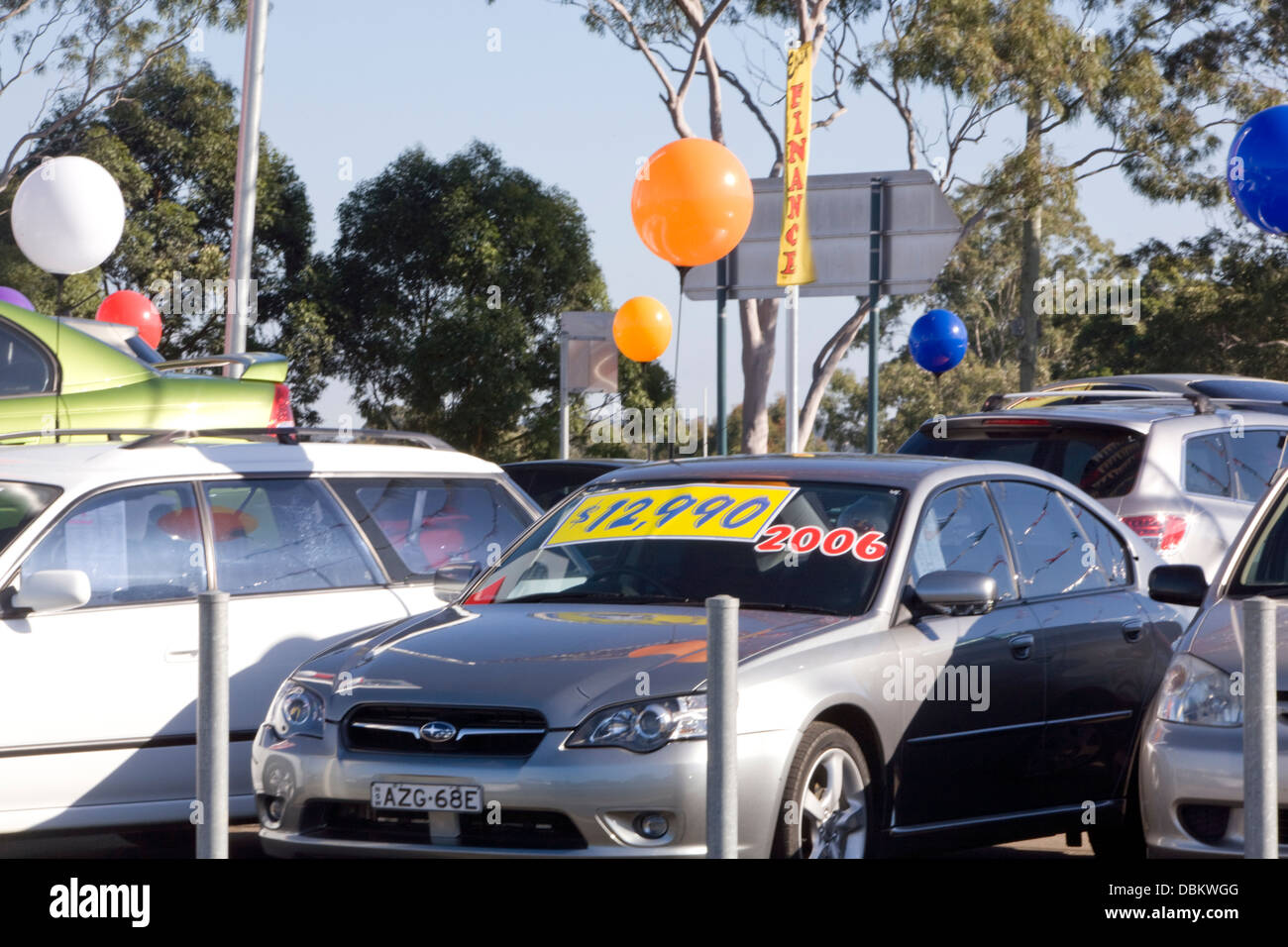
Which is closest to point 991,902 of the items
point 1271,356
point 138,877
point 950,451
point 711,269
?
point 138,877

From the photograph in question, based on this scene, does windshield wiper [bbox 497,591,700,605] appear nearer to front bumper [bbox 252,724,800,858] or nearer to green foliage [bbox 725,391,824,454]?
front bumper [bbox 252,724,800,858]

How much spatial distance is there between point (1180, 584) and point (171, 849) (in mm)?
3754

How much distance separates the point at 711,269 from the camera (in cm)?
1808

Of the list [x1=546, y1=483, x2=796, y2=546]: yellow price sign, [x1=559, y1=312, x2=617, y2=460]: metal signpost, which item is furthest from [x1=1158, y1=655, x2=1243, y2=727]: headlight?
[x1=559, y1=312, x2=617, y2=460]: metal signpost

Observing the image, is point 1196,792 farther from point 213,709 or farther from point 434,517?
point 434,517

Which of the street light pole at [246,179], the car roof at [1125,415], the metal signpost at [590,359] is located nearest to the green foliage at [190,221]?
the metal signpost at [590,359]

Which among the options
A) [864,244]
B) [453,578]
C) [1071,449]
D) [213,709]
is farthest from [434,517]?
[864,244]

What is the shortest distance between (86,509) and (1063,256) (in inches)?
1754

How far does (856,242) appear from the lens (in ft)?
56.2

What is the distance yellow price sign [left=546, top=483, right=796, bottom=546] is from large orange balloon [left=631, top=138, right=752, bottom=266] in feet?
24.3

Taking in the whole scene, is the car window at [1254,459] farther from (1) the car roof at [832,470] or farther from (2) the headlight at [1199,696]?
(2) the headlight at [1199,696]

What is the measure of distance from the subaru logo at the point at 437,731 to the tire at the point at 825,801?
3.05ft

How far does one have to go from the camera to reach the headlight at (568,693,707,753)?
476 cm

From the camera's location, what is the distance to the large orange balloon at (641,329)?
20234mm
